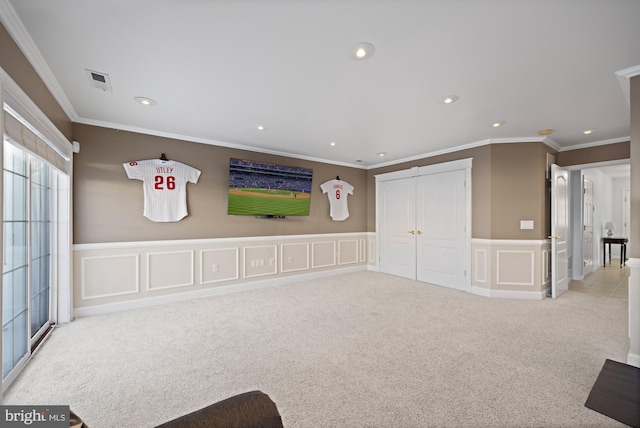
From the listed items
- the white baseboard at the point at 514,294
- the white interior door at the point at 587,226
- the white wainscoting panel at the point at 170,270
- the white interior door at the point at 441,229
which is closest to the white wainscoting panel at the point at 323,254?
the white interior door at the point at 441,229

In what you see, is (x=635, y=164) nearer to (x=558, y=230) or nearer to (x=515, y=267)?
(x=515, y=267)

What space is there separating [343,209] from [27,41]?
502 cm

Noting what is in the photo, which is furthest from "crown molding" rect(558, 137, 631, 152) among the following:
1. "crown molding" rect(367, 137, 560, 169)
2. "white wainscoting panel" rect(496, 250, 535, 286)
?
"white wainscoting panel" rect(496, 250, 535, 286)

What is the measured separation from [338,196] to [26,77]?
479 centimetres

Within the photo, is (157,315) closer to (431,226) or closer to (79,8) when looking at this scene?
(79,8)

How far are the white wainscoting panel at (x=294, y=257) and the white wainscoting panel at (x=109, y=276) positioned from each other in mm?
2294

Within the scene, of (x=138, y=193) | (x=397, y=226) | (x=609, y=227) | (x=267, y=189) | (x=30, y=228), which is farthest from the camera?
(x=609, y=227)

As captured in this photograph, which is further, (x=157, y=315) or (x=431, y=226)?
(x=431, y=226)

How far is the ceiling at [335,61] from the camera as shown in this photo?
169 centimetres

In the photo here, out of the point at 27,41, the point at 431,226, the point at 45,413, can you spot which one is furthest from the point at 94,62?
the point at 431,226

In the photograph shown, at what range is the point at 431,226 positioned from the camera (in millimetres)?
5270

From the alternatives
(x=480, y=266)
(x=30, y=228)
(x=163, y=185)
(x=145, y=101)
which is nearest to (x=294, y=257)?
(x=163, y=185)

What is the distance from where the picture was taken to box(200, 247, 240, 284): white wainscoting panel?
437 centimetres

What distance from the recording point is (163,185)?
4023 millimetres
